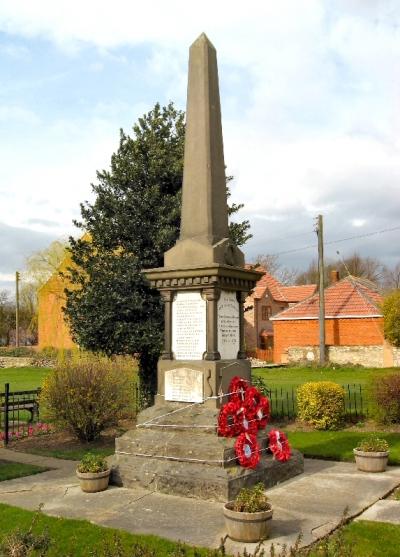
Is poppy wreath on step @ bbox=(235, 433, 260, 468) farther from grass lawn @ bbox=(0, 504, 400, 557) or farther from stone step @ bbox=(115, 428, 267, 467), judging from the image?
grass lawn @ bbox=(0, 504, 400, 557)

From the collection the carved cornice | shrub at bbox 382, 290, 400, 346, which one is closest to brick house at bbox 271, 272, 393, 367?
shrub at bbox 382, 290, 400, 346

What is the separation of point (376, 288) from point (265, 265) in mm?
27681

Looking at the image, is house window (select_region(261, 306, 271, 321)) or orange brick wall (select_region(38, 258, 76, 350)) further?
house window (select_region(261, 306, 271, 321))

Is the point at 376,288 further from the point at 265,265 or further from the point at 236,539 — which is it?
the point at 236,539

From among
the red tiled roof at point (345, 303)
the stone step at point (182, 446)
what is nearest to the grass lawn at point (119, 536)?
the stone step at point (182, 446)

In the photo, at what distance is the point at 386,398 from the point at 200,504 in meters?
7.27

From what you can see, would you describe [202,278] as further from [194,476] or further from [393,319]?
[393,319]

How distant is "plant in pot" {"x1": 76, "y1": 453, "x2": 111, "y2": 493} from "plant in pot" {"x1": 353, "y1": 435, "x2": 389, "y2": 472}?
411 centimetres

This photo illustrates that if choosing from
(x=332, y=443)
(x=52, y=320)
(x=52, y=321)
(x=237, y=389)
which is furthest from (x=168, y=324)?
(x=52, y=321)

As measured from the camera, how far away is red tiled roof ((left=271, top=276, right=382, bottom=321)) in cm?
3500

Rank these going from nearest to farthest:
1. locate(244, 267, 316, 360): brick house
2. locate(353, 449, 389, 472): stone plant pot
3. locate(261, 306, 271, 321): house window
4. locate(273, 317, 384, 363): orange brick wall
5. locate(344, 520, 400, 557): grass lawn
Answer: locate(344, 520, 400, 557): grass lawn, locate(353, 449, 389, 472): stone plant pot, locate(273, 317, 384, 363): orange brick wall, locate(244, 267, 316, 360): brick house, locate(261, 306, 271, 321): house window

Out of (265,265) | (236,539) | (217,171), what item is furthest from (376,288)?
(236,539)

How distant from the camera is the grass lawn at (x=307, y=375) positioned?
2475cm

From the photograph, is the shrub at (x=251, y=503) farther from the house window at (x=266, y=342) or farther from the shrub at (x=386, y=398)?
the house window at (x=266, y=342)
